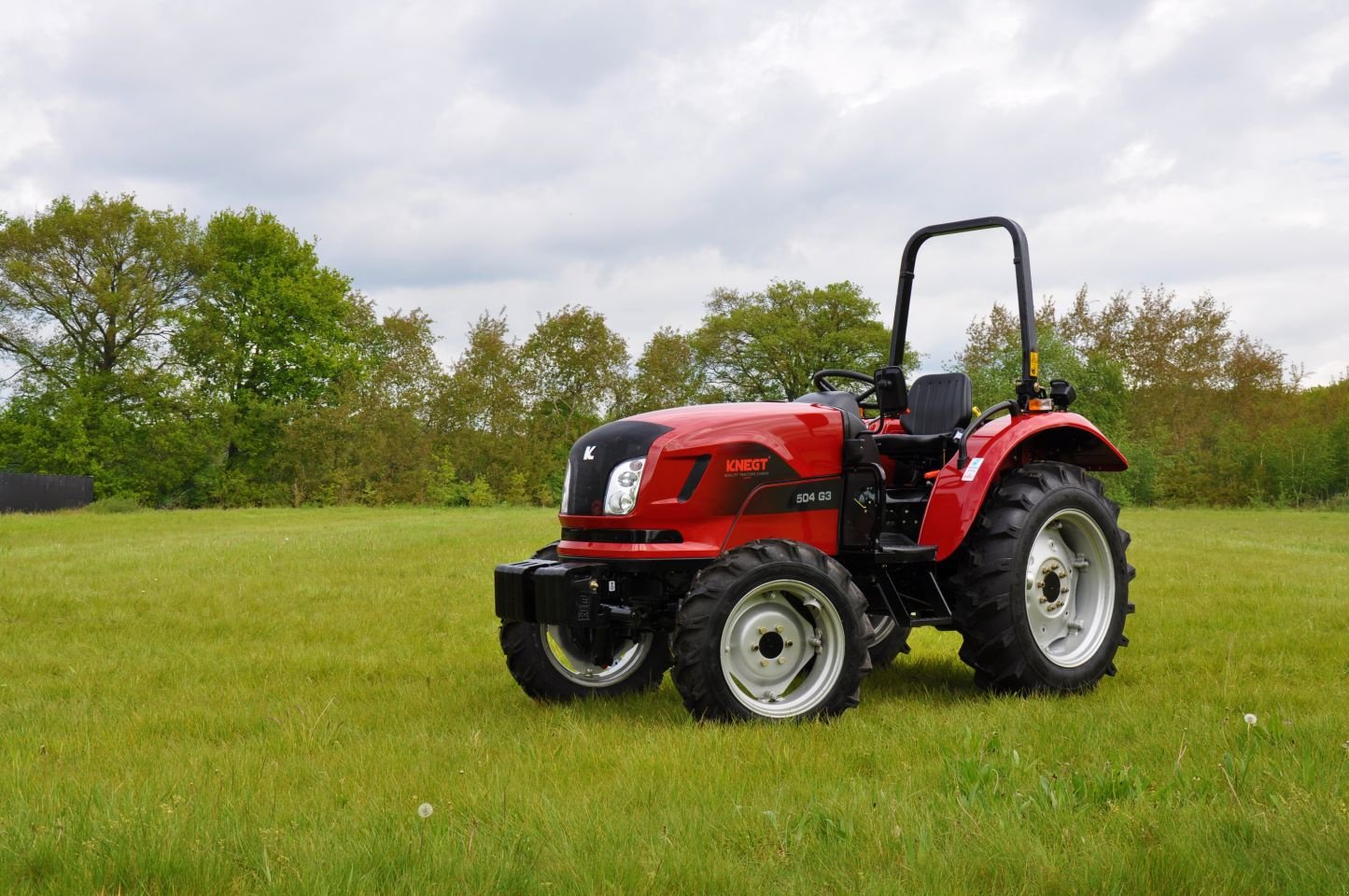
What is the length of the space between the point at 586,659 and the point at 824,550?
1306 millimetres

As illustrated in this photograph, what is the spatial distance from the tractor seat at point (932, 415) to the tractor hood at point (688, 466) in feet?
2.40

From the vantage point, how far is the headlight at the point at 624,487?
530 centimetres

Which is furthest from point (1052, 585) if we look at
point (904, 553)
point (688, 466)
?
point (688, 466)

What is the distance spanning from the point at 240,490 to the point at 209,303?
668 cm

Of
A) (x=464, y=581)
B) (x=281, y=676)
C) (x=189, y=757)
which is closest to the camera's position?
(x=189, y=757)

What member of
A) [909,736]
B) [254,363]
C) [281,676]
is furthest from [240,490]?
[909,736]

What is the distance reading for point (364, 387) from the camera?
41469 mm

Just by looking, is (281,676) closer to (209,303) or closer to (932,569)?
(932,569)

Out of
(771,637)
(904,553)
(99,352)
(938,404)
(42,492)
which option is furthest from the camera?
(99,352)

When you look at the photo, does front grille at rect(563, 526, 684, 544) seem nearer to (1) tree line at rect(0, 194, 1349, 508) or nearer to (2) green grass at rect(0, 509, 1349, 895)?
(2) green grass at rect(0, 509, 1349, 895)

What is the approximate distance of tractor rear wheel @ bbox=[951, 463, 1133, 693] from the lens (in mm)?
5836

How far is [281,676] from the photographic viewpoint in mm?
6715

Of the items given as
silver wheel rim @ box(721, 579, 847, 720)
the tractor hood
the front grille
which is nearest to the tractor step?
the tractor hood

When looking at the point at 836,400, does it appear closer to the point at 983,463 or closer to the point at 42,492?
the point at 983,463
